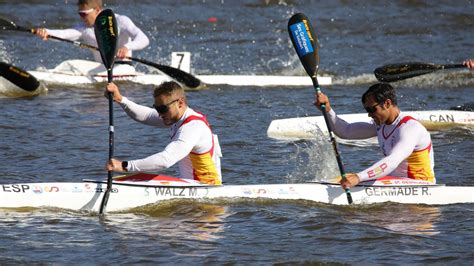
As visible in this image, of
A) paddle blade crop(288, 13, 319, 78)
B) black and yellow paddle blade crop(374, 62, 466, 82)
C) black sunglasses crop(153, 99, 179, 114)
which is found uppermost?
paddle blade crop(288, 13, 319, 78)

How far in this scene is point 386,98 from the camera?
10461mm

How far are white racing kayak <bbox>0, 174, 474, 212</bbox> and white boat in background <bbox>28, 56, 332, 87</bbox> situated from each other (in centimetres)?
871

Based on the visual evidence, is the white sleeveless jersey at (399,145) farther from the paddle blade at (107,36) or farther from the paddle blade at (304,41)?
the paddle blade at (107,36)

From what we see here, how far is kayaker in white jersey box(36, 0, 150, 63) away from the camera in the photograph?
17.8m

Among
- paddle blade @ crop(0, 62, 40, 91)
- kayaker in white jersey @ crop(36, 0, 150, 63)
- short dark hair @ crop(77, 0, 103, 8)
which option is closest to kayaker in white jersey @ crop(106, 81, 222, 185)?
paddle blade @ crop(0, 62, 40, 91)

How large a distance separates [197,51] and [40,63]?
3805 millimetres

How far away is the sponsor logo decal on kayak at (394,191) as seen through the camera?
35.2ft

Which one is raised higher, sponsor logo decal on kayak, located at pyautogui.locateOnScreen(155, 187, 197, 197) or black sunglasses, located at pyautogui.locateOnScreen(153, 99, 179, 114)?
black sunglasses, located at pyautogui.locateOnScreen(153, 99, 179, 114)

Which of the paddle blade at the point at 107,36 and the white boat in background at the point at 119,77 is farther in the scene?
the white boat in background at the point at 119,77

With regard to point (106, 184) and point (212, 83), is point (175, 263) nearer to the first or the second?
point (106, 184)

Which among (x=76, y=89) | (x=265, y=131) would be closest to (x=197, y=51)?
(x=76, y=89)

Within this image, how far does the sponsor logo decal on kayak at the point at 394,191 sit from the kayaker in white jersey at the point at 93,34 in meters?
7.99

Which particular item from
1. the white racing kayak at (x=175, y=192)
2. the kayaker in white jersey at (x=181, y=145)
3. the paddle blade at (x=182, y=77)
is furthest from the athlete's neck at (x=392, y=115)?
the paddle blade at (x=182, y=77)

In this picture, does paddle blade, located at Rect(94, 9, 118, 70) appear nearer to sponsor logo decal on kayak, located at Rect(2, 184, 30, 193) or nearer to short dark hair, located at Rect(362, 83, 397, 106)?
sponsor logo decal on kayak, located at Rect(2, 184, 30, 193)
